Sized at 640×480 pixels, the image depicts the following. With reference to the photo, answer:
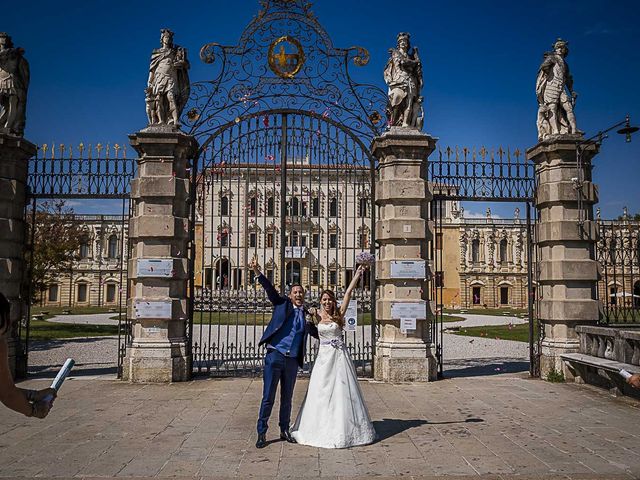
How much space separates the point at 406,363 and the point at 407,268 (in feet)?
6.24

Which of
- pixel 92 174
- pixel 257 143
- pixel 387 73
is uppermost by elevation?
pixel 387 73

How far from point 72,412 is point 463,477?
6.10 meters

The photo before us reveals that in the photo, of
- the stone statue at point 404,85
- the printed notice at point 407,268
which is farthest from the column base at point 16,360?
the stone statue at point 404,85

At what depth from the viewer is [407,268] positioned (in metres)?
11.9

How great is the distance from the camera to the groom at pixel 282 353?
23.5 feet

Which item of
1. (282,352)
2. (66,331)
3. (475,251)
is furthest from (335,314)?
(475,251)

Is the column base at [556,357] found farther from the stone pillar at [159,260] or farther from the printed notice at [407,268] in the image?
the stone pillar at [159,260]

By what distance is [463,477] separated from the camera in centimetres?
604

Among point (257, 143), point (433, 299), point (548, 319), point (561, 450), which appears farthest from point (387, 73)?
point (561, 450)

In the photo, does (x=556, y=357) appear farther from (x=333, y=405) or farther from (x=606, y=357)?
(x=333, y=405)

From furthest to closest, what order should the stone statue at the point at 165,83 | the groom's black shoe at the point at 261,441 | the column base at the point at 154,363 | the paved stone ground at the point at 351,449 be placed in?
the stone statue at the point at 165,83 → the column base at the point at 154,363 → the groom's black shoe at the point at 261,441 → the paved stone ground at the point at 351,449

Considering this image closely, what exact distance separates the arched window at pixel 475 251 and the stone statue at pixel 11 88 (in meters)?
51.2

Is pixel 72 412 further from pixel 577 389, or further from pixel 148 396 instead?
pixel 577 389

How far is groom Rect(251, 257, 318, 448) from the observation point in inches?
283
